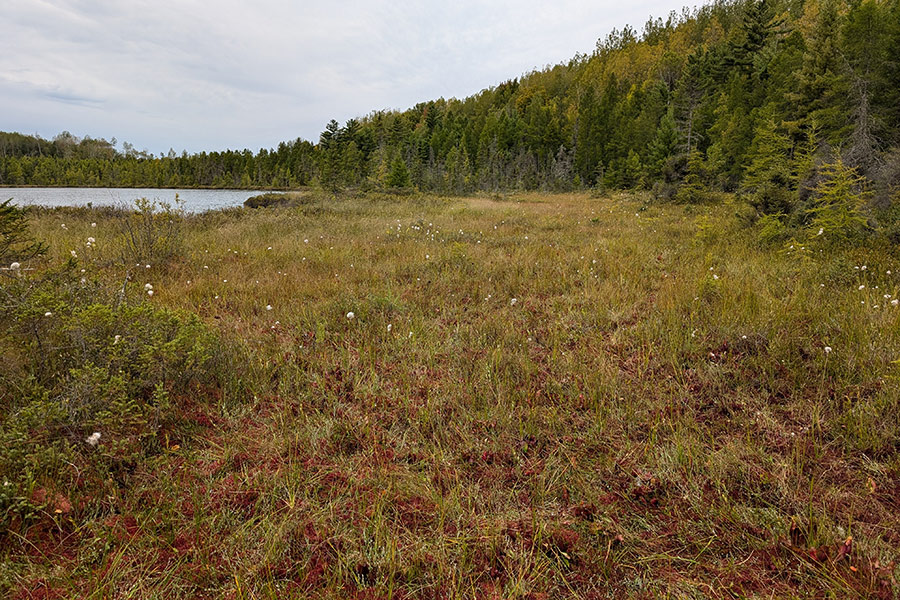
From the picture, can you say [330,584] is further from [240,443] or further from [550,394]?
[550,394]

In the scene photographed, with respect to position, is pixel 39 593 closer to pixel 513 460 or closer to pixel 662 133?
pixel 513 460

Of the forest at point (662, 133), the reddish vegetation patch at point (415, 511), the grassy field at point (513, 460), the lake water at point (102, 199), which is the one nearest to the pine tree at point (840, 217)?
the forest at point (662, 133)

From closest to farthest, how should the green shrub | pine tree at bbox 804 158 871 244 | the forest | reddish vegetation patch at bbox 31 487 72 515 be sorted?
1. reddish vegetation patch at bbox 31 487 72 515
2. pine tree at bbox 804 158 871 244
3. the green shrub
4. the forest

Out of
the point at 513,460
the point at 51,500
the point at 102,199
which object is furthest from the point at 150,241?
the point at 102,199

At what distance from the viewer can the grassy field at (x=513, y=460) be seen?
179 centimetres

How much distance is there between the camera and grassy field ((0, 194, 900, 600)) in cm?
179

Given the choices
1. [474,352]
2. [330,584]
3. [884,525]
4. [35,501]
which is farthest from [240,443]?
[884,525]

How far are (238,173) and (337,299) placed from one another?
103m

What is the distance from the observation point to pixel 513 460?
2.60m

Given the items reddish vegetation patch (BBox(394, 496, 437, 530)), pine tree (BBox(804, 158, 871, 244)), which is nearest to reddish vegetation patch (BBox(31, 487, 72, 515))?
reddish vegetation patch (BBox(394, 496, 437, 530))

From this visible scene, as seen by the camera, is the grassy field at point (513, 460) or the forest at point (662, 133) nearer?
the grassy field at point (513, 460)

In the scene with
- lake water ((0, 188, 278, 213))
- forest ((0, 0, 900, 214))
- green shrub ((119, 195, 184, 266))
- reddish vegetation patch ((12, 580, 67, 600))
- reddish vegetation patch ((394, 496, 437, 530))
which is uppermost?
forest ((0, 0, 900, 214))

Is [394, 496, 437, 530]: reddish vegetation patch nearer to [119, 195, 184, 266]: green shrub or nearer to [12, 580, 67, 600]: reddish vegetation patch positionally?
[12, 580, 67, 600]: reddish vegetation patch

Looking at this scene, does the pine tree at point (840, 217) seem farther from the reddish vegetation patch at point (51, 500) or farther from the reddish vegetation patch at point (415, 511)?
the reddish vegetation patch at point (51, 500)
